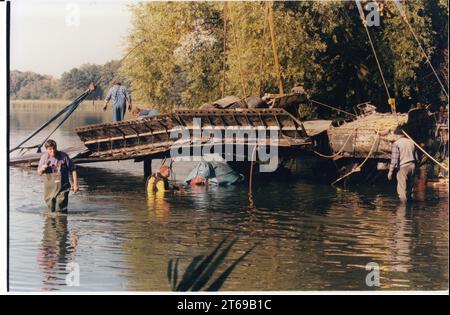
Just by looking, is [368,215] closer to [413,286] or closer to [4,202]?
[413,286]

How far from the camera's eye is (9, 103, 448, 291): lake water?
15.4 meters

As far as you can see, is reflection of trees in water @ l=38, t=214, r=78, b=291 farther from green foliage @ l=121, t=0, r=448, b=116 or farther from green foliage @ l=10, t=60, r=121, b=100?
green foliage @ l=10, t=60, r=121, b=100

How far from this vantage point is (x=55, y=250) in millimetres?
17547

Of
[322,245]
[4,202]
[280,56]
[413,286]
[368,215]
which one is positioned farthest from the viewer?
[280,56]

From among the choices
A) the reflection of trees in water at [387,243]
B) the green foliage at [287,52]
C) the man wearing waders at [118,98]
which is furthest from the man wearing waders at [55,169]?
the green foliage at [287,52]

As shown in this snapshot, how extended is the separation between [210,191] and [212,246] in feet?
24.8

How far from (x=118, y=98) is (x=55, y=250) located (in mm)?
10873

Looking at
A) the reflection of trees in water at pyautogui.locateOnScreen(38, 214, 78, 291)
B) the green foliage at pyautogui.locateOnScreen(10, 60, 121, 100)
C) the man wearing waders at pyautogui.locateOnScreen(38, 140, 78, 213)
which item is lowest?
the reflection of trees in water at pyautogui.locateOnScreen(38, 214, 78, 291)

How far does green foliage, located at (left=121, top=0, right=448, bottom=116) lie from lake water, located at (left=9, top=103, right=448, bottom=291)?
6026 millimetres

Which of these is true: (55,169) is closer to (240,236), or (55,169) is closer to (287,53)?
(240,236)

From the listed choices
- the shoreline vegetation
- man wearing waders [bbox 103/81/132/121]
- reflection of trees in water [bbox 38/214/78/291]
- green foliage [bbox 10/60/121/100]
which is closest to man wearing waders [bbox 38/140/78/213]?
reflection of trees in water [bbox 38/214/78/291]

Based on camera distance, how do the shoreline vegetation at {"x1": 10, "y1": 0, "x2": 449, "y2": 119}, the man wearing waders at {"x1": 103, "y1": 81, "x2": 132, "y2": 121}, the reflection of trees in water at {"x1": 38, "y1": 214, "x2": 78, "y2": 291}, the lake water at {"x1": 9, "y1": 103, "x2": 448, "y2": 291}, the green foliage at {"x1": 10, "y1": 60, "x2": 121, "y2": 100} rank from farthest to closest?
the green foliage at {"x1": 10, "y1": 60, "x2": 121, "y2": 100}, the shoreline vegetation at {"x1": 10, "y1": 0, "x2": 449, "y2": 119}, the man wearing waders at {"x1": 103, "y1": 81, "x2": 132, "y2": 121}, the lake water at {"x1": 9, "y1": 103, "x2": 448, "y2": 291}, the reflection of trees in water at {"x1": 38, "y1": 214, "x2": 78, "y2": 291}

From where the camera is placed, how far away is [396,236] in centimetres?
1912
